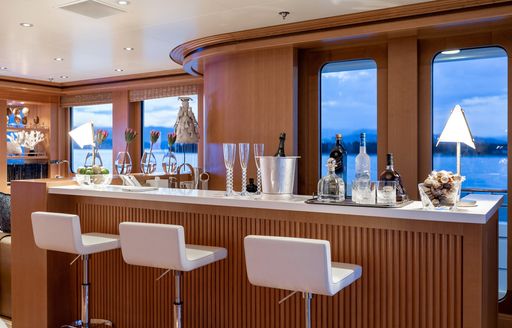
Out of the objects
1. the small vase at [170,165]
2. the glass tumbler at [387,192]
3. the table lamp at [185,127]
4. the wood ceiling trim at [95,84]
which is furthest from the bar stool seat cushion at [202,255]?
the wood ceiling trim at [95,84]

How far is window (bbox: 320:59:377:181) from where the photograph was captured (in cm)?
468

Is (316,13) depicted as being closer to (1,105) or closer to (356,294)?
(356,294)

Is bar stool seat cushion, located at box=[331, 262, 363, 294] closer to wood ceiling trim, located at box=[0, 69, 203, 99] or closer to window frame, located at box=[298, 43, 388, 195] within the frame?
window frame, located at box=[298, 43, 388, 195]

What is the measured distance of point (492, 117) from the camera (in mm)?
4172

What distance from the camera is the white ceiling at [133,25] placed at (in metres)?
3.86

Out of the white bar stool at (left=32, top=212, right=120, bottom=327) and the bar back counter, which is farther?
the white bar stool at (left=32, top=212, right=120, bottom=327)

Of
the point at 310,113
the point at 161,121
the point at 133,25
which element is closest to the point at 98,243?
the point at 133,25

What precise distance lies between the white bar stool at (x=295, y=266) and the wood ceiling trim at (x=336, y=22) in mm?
2535

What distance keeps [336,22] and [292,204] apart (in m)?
2.36

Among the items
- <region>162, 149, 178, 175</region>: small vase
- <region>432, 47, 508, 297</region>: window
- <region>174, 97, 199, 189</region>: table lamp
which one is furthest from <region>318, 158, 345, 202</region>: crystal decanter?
<region>174, 97, 199, 189</region>: table lamp

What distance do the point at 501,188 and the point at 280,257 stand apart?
2.87 meters

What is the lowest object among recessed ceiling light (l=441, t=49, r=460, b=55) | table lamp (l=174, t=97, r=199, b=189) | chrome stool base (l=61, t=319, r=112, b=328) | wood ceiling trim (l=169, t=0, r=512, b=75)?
chrome stool base (l=61, t=319, r=112, b=328)

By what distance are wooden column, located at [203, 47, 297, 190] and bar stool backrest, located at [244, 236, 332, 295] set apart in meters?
2.69

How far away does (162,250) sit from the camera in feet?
8.07
